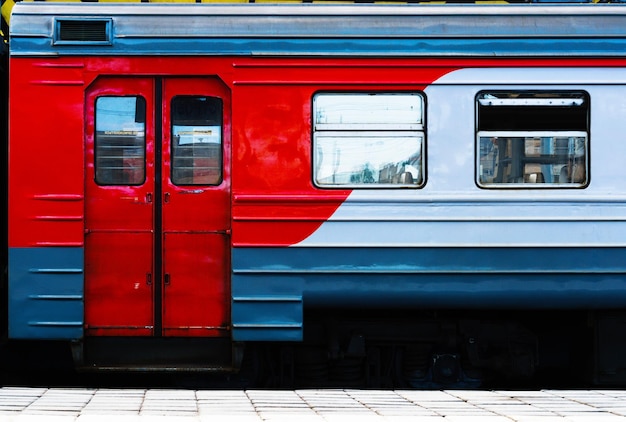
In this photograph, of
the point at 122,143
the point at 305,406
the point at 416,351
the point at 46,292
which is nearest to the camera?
the point at 305,406

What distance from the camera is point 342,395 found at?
20.6ft

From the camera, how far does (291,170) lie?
727cm

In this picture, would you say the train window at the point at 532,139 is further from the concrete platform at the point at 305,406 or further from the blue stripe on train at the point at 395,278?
the concrete platform at the point at 305,406

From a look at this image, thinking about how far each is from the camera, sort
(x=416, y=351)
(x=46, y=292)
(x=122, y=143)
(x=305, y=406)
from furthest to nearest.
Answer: (x=416, y=351)
(x=122, y=143)
(x=46, y=292)
(x=305, y=406)

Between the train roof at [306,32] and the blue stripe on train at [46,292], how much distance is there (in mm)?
1606

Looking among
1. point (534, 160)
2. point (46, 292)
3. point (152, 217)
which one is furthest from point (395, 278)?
point (46, 292)

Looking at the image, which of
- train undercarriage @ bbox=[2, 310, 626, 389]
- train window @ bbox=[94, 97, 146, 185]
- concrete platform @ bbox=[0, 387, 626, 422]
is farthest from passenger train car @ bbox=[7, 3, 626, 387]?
concrete platform @ bbox=[0, 387, 626, 422]

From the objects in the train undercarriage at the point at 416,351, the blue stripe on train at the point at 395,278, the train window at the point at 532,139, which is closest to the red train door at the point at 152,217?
the blue stripe on train at the point at 395,278

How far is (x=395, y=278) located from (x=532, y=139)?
154 centimetres

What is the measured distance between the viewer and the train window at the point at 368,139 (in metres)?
7.26

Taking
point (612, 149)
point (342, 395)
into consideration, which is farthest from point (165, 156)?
point (612, 149)

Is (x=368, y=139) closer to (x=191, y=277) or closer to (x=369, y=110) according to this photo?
(x=369, y=110)

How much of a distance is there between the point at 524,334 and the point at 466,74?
2276mm

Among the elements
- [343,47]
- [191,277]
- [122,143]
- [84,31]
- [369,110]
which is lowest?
[191,277]
